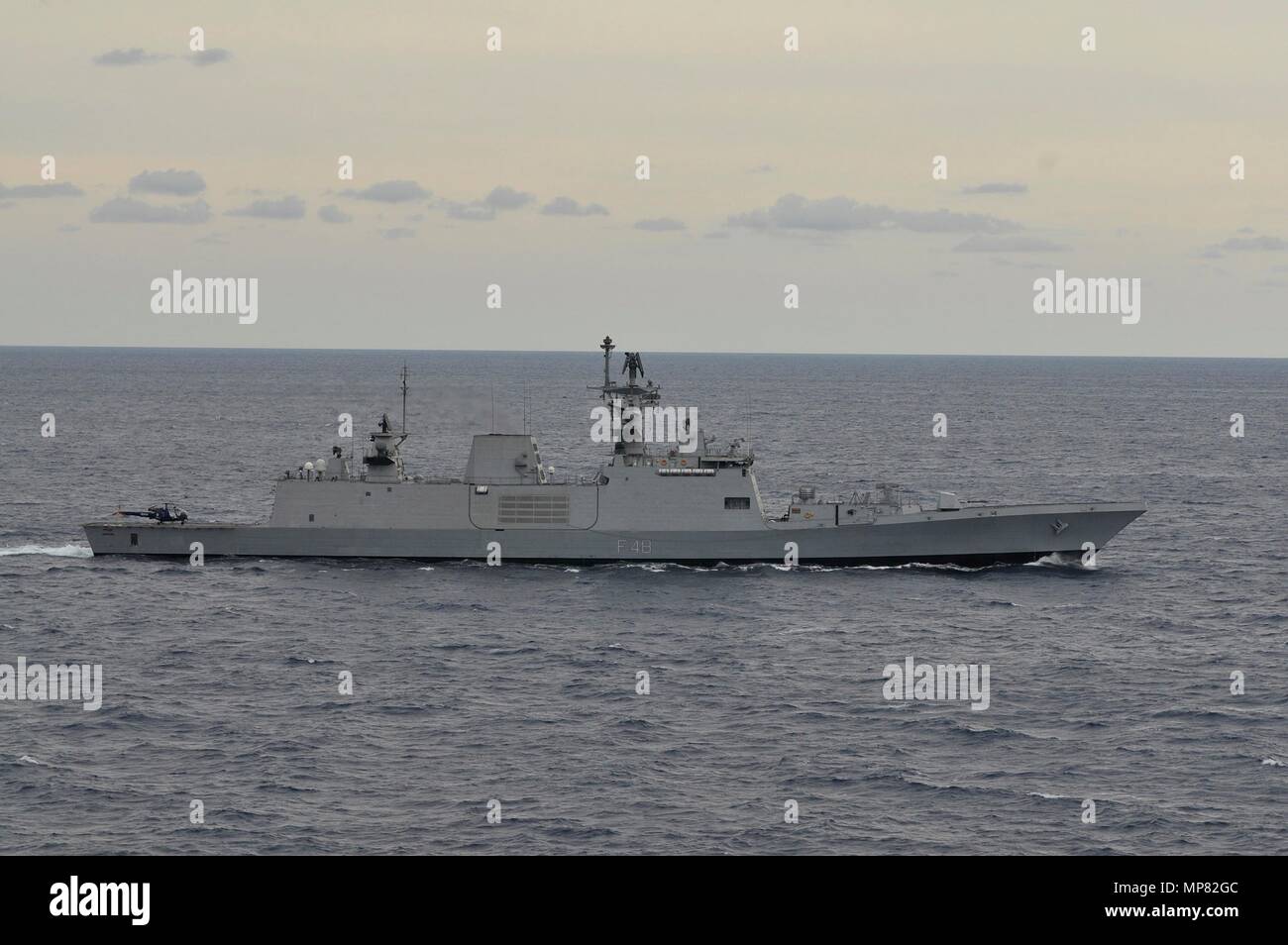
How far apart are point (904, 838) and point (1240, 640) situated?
74.1ft

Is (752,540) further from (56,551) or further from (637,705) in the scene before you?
(56,551)

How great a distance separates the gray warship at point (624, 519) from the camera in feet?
190

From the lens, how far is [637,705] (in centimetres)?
3931

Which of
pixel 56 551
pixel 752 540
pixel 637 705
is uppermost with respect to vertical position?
pixel 752 540

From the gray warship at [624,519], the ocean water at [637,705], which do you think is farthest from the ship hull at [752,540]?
the ocean water at [637,705]

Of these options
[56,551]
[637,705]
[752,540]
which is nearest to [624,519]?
[752,540]

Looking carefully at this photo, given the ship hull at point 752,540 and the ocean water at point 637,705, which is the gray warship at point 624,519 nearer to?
the ship hull at point 752,540

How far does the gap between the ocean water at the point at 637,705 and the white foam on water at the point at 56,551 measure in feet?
0.76

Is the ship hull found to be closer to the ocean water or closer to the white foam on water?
the ocean water

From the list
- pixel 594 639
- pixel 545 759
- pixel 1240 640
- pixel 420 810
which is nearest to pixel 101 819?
pixel 420 810

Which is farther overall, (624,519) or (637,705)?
(624,519)

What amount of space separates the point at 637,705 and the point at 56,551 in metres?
33.3

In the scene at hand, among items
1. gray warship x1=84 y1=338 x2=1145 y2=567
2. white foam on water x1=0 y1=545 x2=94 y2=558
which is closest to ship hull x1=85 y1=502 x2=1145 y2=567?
gray warship x1=84 y1=338 x2=1145 y2=567
